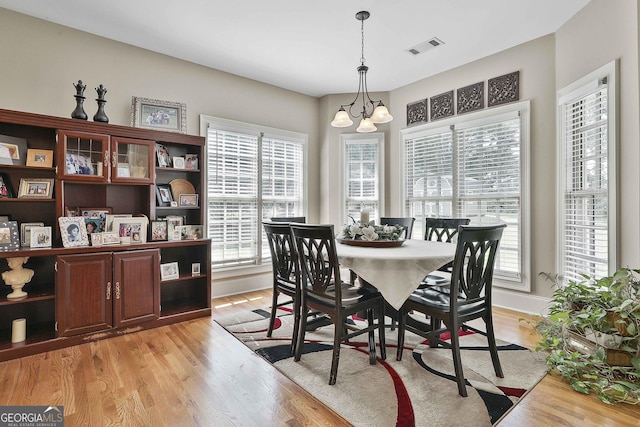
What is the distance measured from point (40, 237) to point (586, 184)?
15.7ft

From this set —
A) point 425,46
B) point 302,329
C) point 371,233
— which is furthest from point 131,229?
point 425,46

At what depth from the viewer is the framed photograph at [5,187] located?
8.59 feet

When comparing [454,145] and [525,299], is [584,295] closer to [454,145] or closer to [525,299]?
[525,299]

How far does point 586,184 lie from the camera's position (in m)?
2.94

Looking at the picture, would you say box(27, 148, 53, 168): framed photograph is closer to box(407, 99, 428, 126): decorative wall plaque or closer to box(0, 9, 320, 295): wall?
box(0, 9, 320, 295): wall

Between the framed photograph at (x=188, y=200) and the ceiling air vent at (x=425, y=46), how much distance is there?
2974mm

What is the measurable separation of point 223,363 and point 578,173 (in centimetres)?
356

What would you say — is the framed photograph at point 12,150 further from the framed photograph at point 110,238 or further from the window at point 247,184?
the window at point 247,184

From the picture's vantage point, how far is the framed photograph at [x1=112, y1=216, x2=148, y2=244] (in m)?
3.04

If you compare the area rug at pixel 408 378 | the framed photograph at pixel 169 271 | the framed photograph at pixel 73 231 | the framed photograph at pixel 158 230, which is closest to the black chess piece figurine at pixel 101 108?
the framed photograph at pixel 73 231

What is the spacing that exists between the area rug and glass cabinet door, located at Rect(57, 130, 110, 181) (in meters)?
1.94

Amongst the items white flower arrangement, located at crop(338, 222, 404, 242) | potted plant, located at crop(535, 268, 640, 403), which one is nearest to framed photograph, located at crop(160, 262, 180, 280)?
white flower arrangement, located at crop(338, 222, 404, 242)

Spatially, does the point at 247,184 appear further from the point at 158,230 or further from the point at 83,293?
the point at 83,293

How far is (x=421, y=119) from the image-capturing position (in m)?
4.52
